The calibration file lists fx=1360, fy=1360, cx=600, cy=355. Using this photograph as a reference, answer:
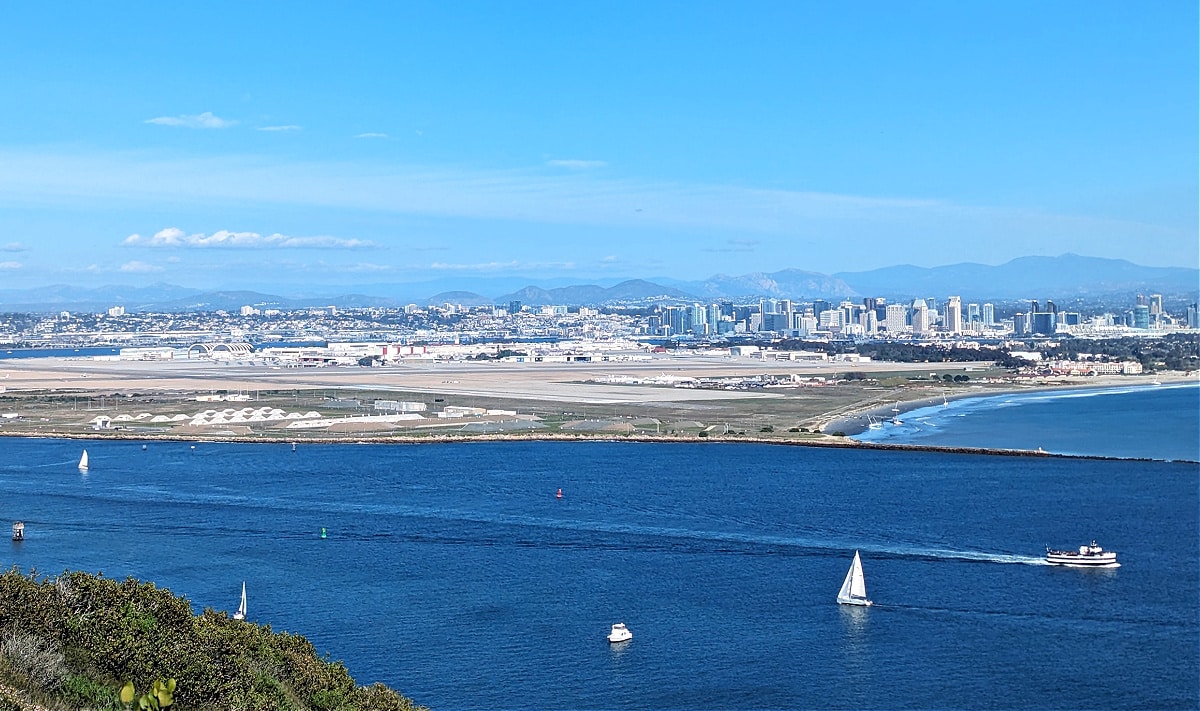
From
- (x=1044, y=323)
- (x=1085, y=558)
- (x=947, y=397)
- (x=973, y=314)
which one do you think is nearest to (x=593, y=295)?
(x=973, y=314)

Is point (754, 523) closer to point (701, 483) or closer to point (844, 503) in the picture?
point (844, 503)

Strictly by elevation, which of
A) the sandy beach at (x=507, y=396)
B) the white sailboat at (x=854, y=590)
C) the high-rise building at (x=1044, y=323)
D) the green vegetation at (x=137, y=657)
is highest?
the high-rise building at (x=1044, y=323)

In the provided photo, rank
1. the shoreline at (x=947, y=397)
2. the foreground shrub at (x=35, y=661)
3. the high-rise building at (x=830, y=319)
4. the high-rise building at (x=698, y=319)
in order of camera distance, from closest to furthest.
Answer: the foreground shrub at (x=35, y=661) → the shoreline at (x=947, y=397) → the high-rise building at (x=830, y=319) → the high-rise building at (x=698, y=319)

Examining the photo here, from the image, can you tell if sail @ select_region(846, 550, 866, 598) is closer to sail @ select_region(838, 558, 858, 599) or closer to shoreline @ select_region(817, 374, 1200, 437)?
sail @ select_region(838, 558, 858, 599)

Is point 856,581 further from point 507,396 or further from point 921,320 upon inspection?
point 921,320

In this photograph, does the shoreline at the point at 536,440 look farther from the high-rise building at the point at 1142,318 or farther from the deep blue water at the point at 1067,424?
the high-rise building at the point at 1142,318

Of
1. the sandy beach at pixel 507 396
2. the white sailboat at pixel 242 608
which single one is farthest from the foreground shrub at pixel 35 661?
the sandy beach at pixel 507 396

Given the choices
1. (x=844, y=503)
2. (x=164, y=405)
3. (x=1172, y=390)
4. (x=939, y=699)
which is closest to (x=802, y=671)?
(x=939, y=699)

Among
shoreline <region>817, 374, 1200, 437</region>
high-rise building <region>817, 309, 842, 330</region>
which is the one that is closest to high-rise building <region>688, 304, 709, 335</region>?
high-rise building <region>817, 309, 842, 330</region>
